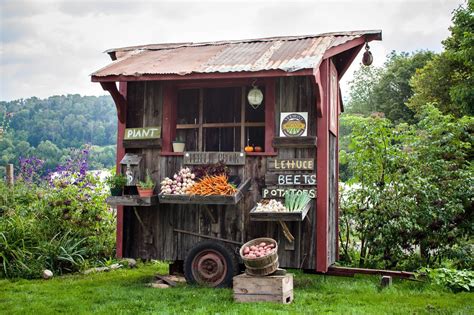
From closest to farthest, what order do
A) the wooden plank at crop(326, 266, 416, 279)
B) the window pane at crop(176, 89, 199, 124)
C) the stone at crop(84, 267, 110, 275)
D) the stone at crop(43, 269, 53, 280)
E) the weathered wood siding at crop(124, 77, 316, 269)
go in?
the weathered wood siding at crop(124, 77, 316, 269), the wooden plank at crop(326, 266, 416, 279), the stone at crop(43, 269, 53, 280), the stone at crop(84, 267, 110, 275), the window pane at crop(176, 89, 199, 124)

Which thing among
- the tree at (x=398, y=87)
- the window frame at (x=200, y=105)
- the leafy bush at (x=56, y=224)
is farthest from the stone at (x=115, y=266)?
the tree at (x=398, y=87)

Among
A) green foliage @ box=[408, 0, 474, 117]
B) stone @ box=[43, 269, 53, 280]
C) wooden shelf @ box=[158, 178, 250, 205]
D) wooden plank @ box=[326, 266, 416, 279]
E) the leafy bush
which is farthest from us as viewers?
green foliage @ box=[408, 0, 474, 117]

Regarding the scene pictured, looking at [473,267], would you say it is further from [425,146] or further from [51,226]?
[51,226]

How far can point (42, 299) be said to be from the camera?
8336 millimetres

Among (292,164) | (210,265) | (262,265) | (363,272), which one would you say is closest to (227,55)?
(292,164)

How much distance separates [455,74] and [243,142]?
69.1 feet

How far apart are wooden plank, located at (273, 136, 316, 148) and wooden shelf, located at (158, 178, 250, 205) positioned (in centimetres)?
81

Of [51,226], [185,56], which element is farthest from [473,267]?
[51,226]

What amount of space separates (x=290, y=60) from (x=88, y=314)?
184 inches

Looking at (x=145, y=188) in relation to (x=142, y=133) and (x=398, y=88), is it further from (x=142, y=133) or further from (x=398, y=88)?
(x=398, y=88)

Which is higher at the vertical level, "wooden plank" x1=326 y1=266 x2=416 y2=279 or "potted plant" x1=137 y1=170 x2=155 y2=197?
"potted plant" x1=137 y1=170 x2=155 y2=197

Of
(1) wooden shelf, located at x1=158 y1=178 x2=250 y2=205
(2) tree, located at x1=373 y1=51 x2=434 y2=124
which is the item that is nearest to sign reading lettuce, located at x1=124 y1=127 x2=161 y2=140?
(1) wooden shelf, located at x1=158 y1=178 x2=250 y2=205

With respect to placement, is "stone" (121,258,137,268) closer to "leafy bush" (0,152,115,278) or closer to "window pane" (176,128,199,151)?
"leafy bush" (0,152,115,278)

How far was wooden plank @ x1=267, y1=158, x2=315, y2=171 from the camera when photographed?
358 inches
